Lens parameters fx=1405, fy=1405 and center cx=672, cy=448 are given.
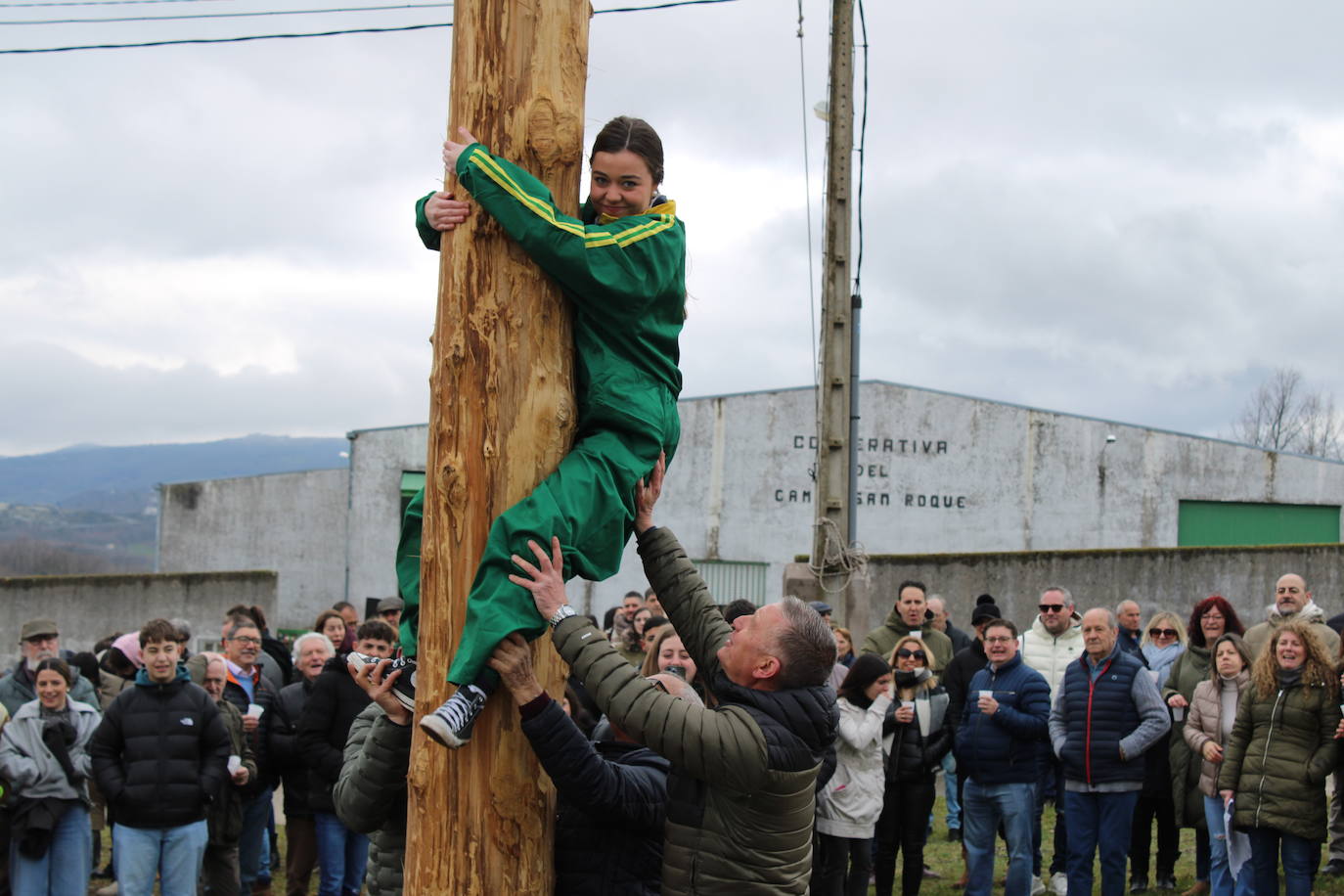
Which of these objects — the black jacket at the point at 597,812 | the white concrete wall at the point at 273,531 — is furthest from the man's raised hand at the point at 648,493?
the white concrete wall at the point at 273,531

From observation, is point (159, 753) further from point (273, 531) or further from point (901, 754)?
point (273, 531)

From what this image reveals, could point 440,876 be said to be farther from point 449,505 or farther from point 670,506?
point 670,506

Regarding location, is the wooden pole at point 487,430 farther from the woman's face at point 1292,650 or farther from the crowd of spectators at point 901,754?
the woman's face at point 1292,650

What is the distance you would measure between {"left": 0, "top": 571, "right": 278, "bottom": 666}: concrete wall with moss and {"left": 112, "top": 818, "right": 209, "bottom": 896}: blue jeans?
14.4 m

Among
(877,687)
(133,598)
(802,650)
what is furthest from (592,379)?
(133,598)

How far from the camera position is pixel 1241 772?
8.05 meters

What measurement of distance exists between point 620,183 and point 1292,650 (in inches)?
235

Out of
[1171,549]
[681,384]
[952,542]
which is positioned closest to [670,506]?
[952,542]

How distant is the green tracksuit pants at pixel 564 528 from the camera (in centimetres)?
330

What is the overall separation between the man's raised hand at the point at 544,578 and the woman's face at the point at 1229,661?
6.44 m

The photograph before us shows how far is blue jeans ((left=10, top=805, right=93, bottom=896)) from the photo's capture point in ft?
26.6

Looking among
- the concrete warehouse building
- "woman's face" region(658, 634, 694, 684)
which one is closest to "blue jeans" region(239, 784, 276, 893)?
"woman's face" region(658, 634, 694, 684)

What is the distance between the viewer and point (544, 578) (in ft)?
10.9

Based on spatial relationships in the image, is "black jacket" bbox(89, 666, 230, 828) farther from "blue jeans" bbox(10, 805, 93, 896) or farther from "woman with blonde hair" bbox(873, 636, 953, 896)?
"woman with blonde hair" bbox(873, 636, 953, 896)
